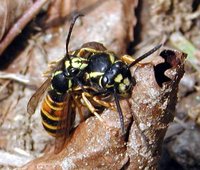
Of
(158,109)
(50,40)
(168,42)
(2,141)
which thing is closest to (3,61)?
(50,40)

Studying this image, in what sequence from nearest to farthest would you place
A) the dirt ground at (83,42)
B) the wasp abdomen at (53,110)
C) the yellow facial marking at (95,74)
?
the yellow facial marking at (95,74), the wasp abdomen at (53,110), the dirt ground at (83,42)

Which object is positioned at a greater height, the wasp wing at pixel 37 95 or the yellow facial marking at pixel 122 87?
the wasp wing at pixel 37 95

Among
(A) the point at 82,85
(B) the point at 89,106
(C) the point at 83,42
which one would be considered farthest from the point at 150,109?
(C) the point at 83,42

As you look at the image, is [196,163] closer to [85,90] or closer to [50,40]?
[85,90]

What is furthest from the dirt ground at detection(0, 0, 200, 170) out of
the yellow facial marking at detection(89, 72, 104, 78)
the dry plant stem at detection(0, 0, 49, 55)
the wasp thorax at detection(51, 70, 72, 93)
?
the yellow facial marking at detection(89, 72, 104, 78)

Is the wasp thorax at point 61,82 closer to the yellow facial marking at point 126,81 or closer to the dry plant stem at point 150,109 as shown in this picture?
the yellow facial marking at point 126,81

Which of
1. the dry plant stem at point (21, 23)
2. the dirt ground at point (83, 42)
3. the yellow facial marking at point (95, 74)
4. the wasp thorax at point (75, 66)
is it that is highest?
the dry plant stem at point (21, 23)

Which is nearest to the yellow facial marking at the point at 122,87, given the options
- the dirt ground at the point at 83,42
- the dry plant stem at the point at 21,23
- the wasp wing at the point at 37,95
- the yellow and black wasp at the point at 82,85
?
the yellow and black wasp at the point at 82,85

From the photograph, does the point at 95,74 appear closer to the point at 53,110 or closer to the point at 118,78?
the point at 118,78
